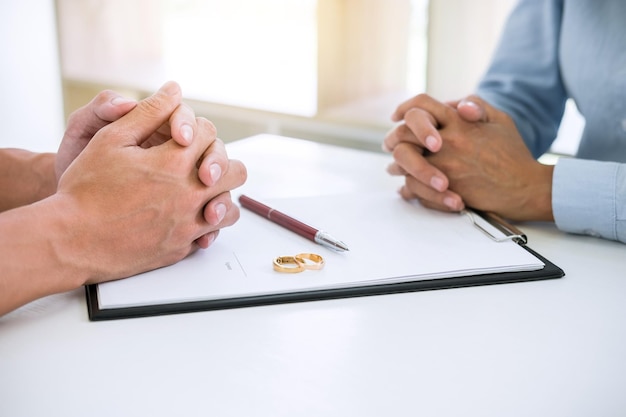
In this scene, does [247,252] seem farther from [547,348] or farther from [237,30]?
[237,30]

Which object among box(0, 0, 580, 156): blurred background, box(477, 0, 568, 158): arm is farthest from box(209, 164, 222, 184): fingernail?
box(0, 0, 580, 156): blurred background

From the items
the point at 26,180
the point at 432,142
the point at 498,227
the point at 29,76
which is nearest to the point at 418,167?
the point at 432,142

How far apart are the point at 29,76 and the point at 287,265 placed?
3.09m

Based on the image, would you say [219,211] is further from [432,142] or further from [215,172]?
[432,142]

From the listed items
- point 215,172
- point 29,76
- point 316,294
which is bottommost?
point 29,76

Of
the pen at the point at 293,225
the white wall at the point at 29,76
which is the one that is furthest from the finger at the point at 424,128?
the white wall at the point at 29,76

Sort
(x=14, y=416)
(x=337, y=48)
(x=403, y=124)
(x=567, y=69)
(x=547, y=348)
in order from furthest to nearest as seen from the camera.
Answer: (x=337, y=48) < (x=567, y=69) < (x=403, y=124) < (x=547, y=348) < (x=14, y=416)

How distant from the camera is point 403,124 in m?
1.10

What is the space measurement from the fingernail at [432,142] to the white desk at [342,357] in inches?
11.9

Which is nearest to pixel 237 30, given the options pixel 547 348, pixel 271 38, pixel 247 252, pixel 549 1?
pixel 271 38

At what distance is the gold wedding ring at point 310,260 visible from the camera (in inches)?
31.1

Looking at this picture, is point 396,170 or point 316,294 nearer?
point 316,294

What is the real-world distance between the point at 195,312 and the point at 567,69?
0.86 metres

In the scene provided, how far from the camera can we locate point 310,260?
813mm
